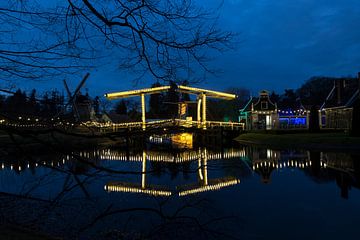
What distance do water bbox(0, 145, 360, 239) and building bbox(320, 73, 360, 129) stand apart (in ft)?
78.0

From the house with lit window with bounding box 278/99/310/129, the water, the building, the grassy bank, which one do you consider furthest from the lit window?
the water

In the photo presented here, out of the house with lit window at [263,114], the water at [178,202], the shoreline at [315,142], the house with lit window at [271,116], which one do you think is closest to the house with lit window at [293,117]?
the house with lit window at [271,116]

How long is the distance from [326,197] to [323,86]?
61219mm

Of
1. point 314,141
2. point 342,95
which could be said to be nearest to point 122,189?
point 314,141

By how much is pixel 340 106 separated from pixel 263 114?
10.5 meters

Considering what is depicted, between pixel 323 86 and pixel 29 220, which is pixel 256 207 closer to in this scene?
pixel 29 220

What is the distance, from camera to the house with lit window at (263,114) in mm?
45906

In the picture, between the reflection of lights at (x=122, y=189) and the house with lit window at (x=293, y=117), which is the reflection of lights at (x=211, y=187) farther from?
the house with lit window at (x=293, y=117)

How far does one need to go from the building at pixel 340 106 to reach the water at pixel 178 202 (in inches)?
936

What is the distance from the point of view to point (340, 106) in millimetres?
38562

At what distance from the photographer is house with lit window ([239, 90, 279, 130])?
151 feet

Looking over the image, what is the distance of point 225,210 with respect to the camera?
9.05 metres

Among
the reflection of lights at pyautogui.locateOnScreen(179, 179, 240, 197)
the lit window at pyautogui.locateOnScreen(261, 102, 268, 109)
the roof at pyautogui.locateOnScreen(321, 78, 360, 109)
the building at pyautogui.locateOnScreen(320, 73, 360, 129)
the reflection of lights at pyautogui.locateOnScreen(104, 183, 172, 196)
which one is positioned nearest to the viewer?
the reflection of lights at pyautogui.locateOnScreen(179, 179, 240, 197)

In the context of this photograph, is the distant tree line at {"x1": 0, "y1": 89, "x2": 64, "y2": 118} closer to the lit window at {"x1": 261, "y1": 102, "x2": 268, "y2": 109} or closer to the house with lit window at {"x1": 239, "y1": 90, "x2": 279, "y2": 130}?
the house with lit window at {"x1": 239, "y1": 90, "x2": 279, "y2": 130}
